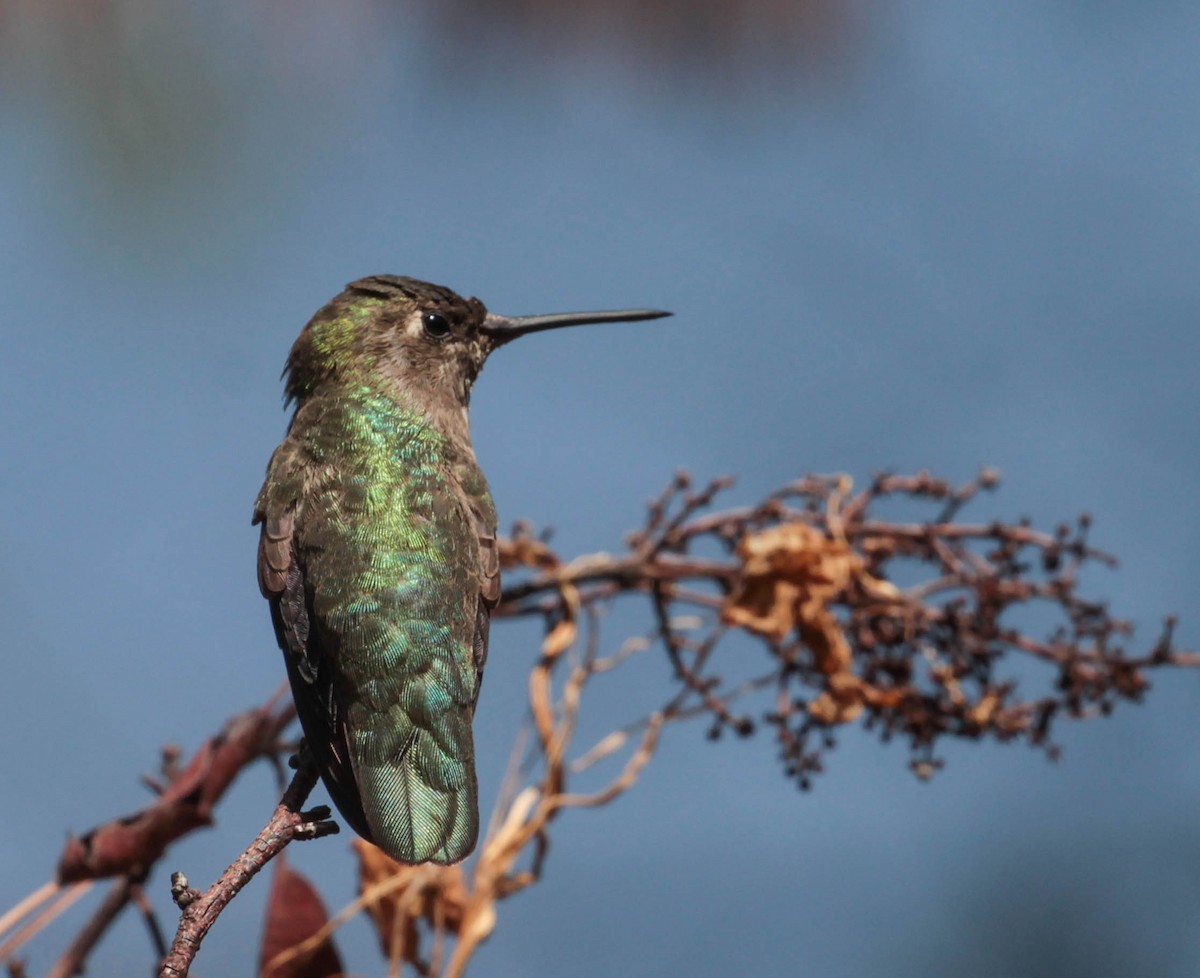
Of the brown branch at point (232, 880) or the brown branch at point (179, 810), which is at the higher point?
the brown branch at point (179, 810)

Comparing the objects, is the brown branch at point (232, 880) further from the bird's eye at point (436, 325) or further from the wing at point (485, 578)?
the bird's eye at point (436, 325)

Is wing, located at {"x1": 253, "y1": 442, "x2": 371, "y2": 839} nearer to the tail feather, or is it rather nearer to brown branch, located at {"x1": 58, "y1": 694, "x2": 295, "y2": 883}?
the tail feather

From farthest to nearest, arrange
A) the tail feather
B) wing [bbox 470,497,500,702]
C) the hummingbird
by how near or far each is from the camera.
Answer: wing [bbox 470,497,500,702] < the hummingbird < the tail feather

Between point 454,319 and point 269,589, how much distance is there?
2.84 feet

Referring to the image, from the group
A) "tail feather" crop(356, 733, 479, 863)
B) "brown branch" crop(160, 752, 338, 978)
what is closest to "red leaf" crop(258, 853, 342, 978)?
"tail feather" crop(356, 733, 479, 863)

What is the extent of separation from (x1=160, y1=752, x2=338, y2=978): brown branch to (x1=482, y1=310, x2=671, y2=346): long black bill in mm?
1404

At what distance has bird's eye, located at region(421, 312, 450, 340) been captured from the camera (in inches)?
116

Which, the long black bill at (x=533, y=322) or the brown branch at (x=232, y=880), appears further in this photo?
the long black bill at (x=533, y=322)

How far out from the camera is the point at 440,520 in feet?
7.91

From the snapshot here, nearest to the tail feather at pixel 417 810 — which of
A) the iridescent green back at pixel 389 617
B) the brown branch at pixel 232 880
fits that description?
the iridescent green back at pixel 389 617

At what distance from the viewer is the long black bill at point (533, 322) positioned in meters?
3.07

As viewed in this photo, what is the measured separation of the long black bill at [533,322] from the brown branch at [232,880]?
4.61 feet

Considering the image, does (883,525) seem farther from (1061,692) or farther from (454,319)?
(454,319)

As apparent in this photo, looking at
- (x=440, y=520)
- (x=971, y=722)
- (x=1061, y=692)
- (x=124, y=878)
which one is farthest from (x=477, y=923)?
(x=1061, y=692)
